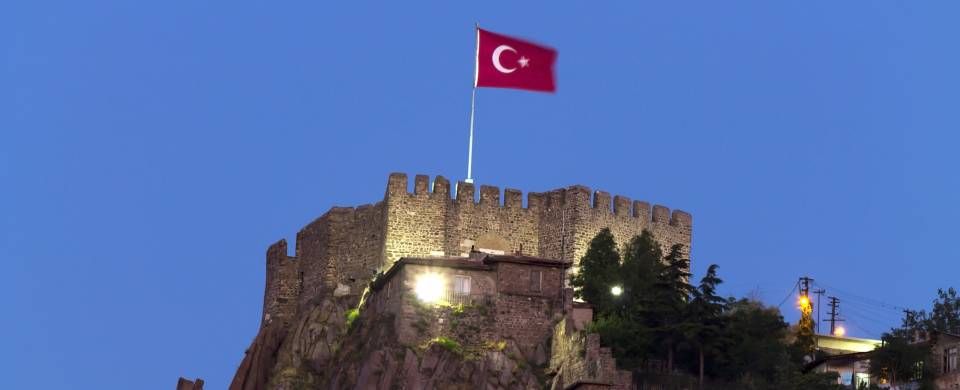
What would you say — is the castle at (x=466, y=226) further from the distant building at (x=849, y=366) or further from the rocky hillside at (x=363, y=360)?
the distant building at (x=849, y=366)

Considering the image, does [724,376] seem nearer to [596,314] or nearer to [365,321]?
[596,314]

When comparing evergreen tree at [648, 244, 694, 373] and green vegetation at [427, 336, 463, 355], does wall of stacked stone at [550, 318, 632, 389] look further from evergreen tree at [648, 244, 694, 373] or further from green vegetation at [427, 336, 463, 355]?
evergreen tree at [648, 244, 694, 373]

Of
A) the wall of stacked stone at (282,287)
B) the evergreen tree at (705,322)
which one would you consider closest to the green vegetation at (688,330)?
the evergreen tree at (705,322)

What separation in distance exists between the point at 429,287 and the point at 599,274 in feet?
33.9

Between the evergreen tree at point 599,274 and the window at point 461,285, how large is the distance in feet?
22.2

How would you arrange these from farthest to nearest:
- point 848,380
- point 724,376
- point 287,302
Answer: point 287,302 < point 848,380 < point 724,376

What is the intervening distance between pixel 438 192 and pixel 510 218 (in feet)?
→ 13.2

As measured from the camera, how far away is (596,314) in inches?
3846

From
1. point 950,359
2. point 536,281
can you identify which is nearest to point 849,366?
point 950,359

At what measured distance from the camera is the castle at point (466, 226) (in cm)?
10431

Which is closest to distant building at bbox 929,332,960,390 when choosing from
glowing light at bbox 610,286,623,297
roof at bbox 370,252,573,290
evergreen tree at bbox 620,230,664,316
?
evergreen tree at bbox 620,230,664,316

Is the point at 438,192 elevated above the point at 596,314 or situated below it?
above

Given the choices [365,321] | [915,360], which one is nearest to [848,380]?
[915,360]

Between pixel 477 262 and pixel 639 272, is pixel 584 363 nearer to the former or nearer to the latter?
pixel 477 262
